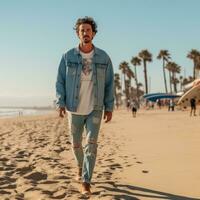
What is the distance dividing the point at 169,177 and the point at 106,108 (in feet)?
4.57

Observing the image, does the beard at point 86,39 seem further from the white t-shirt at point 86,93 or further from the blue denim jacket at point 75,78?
the white t-shirt at point 86,93

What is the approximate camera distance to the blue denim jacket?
15.2 feet

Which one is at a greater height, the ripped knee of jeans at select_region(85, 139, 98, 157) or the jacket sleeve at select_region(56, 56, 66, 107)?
the jacket sleeve at select_region(56, 56, 66, 107)

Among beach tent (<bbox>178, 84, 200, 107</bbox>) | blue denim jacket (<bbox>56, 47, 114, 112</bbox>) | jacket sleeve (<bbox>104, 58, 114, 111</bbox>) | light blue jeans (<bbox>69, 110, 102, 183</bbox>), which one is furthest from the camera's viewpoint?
beach tent (<bbox>178, 84, 200, 107</bbox>)

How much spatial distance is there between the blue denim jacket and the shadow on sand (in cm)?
95

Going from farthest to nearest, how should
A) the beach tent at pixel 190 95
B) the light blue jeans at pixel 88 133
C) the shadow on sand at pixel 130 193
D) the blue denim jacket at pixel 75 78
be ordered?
the beach tent at pixel 190 95, the blue denim jacket at pixel 75 78, the light blue jeans at pixel 88 133, the shadow on sand at pixel 130 193

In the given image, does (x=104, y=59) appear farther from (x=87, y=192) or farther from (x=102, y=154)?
(x=102, y=154)

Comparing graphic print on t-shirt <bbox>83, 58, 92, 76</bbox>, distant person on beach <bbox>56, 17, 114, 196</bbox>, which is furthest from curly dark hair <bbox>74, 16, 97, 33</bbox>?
graphic print on t-shirt <bbox>83, 58, 92, 76</bbox>

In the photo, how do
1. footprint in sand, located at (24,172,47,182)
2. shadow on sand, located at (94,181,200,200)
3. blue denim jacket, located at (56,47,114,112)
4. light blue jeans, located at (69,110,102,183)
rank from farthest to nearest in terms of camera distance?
footprint in sand, located at (24,172,47,182)
blue denim jacket, located at (56,47,114,112)
light blue jeans, located at (69,110,102,183)
shadow on sand, located at (94,181,200,200)

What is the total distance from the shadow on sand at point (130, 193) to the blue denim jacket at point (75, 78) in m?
0.95

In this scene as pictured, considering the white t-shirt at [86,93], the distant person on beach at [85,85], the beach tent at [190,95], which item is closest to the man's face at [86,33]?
the distant person on beach at [85,85]

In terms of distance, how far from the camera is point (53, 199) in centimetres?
433

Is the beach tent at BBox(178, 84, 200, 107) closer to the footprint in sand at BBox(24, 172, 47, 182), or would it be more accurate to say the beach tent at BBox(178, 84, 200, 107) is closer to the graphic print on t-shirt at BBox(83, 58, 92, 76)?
the footprint in sand at BBox(24, 172, 47, 182)

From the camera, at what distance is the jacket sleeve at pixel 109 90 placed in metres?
4.79
